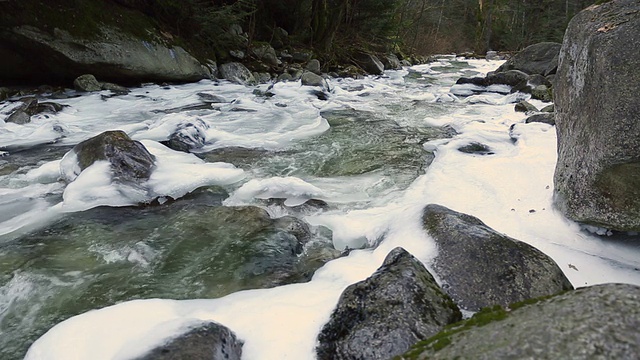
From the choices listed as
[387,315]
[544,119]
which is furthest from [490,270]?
[544,119]

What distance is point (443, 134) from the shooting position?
20.7 ft

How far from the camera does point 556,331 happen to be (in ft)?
3.69

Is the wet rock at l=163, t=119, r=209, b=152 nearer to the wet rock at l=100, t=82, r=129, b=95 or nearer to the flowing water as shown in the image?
the flowing water

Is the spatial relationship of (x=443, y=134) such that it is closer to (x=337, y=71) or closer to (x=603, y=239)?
(x=603, y=239)

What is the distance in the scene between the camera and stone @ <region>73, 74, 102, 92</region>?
8.32 metres

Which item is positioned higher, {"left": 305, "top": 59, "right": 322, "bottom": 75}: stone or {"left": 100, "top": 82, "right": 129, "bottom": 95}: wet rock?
{"left": 305, "top": 59, "right": 322, "bottom": 75}: stone

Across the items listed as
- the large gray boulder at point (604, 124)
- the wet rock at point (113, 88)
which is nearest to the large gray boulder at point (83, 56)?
the wet rock at point (113, 88)

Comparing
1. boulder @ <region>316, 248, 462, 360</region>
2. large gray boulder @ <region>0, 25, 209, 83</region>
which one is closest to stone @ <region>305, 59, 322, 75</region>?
large gray boulder @ <region>0, 25, 209, 83</region>

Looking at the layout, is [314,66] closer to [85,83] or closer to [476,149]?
[85,83]

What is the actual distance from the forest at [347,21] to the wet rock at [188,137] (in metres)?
5.54

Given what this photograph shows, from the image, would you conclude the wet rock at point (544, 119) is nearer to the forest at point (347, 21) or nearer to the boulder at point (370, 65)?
the forest at point (347, 21)

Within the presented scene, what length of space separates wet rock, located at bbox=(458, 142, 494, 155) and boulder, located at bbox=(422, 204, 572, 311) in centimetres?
291

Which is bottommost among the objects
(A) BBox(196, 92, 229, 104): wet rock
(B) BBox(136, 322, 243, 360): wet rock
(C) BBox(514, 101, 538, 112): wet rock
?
(A) BBox(196, 92, 229, 104): wet rock

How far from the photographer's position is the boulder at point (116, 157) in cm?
393
